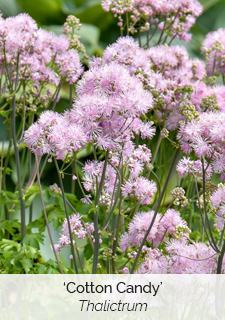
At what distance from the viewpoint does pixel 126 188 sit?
1.32 m

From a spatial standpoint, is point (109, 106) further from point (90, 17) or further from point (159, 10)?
point (90, 17)

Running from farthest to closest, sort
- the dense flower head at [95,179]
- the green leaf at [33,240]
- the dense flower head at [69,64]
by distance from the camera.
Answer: the dense flower head at [69,64] → the green leaf at [33,240] → the dense flower head at [95,179]

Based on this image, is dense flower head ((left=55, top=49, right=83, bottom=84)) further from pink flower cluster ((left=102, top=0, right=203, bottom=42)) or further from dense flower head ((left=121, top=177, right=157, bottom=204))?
dense flower head ((left=121, top=177, right=157, bottom=204))

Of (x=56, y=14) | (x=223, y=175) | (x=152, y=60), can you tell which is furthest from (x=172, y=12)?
(x=223, y=175)

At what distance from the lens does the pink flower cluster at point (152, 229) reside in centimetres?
128

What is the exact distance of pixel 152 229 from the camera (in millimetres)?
1280

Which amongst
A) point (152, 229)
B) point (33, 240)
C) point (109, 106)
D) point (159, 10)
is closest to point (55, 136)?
point (109, 106)

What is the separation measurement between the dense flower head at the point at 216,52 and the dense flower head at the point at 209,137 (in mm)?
1091

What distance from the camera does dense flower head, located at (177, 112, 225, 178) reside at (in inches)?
40.9

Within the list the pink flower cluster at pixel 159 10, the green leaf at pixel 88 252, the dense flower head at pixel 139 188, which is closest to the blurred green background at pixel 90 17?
the pink flower cluster at pixel 159 10

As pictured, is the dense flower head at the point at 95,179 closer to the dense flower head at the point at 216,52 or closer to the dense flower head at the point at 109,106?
the dense flower head at the point at 109,106

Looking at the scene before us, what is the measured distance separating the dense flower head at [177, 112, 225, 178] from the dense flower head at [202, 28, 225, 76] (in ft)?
3.58

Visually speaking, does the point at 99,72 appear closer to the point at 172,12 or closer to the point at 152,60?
the point at 152,60

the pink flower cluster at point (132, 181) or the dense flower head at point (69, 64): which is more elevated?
the dense flower head at point (69, 64)
